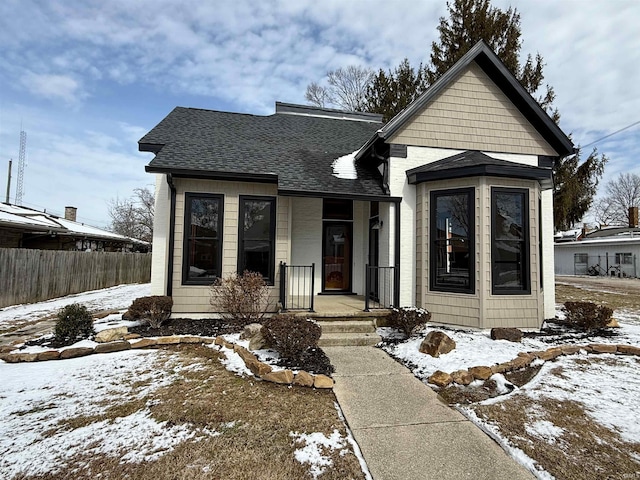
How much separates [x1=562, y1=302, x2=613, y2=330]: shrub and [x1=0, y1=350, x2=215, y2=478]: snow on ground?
6.96m

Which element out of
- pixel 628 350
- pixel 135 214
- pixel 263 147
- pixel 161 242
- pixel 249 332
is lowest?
pixel 628 350

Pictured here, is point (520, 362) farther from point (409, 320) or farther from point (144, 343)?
point (144, 343)

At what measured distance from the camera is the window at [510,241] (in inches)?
251

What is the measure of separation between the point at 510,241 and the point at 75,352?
7.77 meters

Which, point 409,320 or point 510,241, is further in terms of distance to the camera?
point 510,241

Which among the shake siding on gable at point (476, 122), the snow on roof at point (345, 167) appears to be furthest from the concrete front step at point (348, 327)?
the shake siding on gable at point (476, 122)

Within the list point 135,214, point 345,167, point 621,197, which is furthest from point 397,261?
point 621,197

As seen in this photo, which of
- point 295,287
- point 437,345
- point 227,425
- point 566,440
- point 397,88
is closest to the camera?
point 566,440

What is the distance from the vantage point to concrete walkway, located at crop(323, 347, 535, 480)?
2.40 meters

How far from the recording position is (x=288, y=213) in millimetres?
7227

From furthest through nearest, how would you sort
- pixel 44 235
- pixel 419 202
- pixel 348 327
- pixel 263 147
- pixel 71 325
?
pixel 44 235
pixel 263 147
pixel 419 202
pixel 348 327
pixel 71 325

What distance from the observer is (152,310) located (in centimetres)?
608

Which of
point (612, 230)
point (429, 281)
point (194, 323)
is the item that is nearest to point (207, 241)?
point (194, 323)

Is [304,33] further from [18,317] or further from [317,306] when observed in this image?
[18,317]
